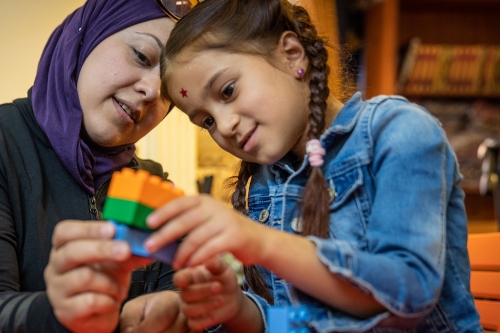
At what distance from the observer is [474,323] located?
0.90 m

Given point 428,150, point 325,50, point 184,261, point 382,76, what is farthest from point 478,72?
point 184,261

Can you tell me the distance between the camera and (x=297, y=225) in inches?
37.3

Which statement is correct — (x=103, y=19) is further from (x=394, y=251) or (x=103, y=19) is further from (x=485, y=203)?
(x=485, y=203)

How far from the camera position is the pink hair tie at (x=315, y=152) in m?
0.92

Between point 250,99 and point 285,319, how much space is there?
42cm

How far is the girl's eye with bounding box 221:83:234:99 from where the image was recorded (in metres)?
0.98

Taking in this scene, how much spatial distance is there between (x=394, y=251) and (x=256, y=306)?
12.4 inches

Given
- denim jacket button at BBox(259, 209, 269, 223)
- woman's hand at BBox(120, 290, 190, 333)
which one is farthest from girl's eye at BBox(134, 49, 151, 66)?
woman's hand at BBox(120, 290, 190, 333)

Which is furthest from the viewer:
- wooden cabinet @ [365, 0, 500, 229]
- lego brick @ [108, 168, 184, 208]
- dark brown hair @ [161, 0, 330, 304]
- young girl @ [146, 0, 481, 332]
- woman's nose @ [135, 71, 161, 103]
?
wooden cabinet @ [365, 0, 500, 229]

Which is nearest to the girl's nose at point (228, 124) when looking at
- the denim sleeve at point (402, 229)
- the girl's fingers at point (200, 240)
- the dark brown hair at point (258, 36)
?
the dark brown hair at point (258, 36)

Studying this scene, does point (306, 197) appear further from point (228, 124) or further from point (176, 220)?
point (176, 220)

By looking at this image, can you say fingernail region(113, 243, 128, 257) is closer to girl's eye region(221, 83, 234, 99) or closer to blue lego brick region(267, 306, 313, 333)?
blue lego brick region(267, 306, 313, 333)

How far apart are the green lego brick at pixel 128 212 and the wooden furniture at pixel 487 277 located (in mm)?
909

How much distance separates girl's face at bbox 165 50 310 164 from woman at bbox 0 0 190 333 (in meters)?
0.31
